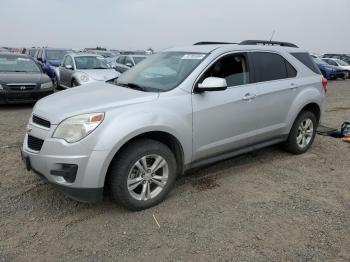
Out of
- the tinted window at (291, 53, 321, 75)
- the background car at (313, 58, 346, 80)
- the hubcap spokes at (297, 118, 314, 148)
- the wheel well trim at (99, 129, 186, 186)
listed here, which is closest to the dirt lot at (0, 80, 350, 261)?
the wheel well trim at (99, 129, 186, 186)

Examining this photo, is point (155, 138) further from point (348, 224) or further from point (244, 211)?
point (348, 224)

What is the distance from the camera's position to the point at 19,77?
31.2ft

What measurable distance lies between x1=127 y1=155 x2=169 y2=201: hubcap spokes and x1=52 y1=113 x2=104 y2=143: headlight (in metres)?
0.59

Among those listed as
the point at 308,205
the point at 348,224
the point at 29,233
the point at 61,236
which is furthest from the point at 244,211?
the point at 29,233

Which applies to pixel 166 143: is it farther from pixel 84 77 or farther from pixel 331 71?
pixel 331 71

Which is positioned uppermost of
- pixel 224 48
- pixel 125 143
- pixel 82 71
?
pixel 224 48

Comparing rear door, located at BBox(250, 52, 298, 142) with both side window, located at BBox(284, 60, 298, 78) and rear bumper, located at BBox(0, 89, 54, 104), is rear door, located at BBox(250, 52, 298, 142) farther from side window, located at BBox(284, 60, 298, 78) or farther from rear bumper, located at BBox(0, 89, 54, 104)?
rear bumper, located at BBox(0, 89, 54, 104)

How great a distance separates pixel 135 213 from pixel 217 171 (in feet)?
5.18

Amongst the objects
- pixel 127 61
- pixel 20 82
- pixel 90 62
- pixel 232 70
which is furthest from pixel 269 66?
pixel 127 61

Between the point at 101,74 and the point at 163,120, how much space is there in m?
7.86

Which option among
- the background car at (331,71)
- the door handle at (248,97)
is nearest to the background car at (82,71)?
the door handle at (248,97)

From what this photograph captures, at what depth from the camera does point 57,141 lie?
3.32m

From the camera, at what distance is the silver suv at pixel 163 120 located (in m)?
3.33

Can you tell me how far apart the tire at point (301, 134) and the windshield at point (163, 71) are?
2.05m
